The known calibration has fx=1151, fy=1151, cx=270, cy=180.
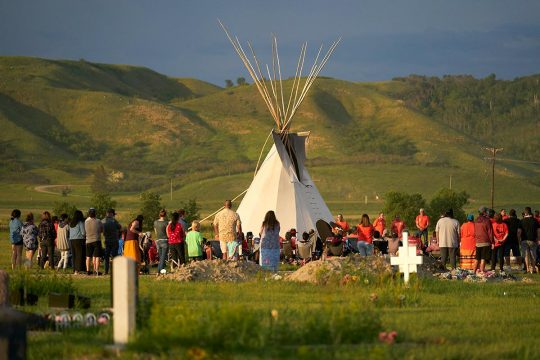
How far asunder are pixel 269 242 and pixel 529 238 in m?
5.71

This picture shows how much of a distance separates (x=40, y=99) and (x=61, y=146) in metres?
17.5

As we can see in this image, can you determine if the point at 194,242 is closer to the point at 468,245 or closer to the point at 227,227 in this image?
the point at 227,227

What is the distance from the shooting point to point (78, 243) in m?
22.3

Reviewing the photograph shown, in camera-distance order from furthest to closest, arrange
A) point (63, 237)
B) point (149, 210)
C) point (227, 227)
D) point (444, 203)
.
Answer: point (444, 203) < point (149, 210) < point (63, 237) < point (227, 227)

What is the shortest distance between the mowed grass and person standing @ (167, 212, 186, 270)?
5233mm

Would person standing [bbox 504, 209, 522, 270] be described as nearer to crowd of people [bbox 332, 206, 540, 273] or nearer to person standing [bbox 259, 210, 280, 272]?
crowd of people [bbox 332, 206, 540, 273]

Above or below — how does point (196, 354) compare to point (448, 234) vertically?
below

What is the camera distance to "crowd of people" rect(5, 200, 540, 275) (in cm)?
2194

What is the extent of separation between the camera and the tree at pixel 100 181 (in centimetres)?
11636

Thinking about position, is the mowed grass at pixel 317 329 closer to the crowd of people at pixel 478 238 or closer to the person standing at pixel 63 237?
the crowd of people at pixel 478 238

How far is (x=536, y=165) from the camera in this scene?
15588cm

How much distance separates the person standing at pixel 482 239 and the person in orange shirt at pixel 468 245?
1.85 feet

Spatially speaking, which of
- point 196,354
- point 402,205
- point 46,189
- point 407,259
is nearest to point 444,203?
point 402,205

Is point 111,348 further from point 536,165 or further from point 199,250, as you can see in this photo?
point 536,165
